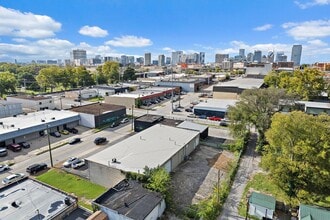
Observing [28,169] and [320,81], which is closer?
[28,169]

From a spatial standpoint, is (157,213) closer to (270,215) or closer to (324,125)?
(270,215)

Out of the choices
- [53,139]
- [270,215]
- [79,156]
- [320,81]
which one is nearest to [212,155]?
[270,215]

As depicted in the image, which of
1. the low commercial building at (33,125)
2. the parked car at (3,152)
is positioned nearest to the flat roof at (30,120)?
the low commercial building at (33,125)

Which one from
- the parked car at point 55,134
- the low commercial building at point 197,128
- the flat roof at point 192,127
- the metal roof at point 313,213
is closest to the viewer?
the metal roof at point 313,213

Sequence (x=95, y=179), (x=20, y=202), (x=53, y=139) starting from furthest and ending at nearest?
(x=53, y=139)
(x=95, y=179)
(x=20, y=202)

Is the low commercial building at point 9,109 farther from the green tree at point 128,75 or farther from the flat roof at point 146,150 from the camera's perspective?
the green tree at point 128,75

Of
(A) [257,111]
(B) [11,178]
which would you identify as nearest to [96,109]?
(B) [11,178]

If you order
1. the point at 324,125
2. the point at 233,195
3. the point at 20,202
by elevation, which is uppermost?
the point at 324,125
